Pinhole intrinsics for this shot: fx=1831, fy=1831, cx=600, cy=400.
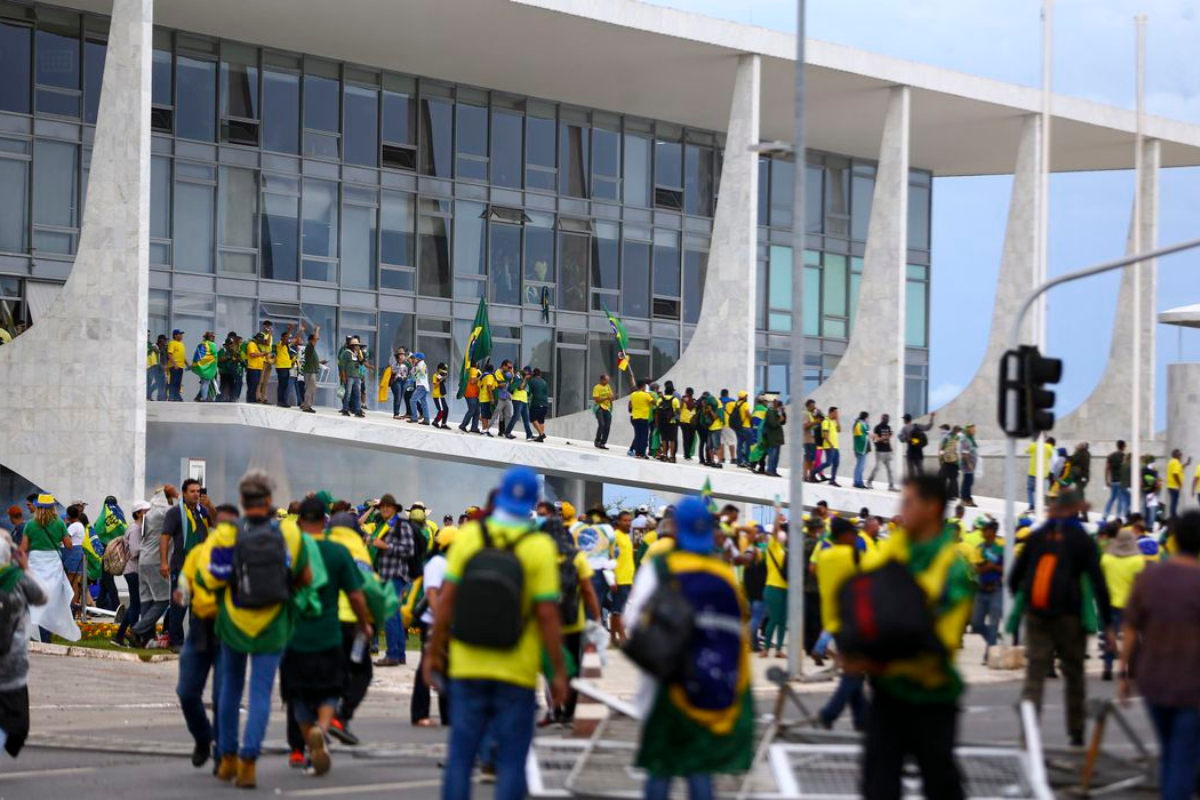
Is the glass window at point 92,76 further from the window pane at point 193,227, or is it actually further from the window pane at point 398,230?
the window pane at point 398,230

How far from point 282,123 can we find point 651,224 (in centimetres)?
1050

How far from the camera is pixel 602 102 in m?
44.2

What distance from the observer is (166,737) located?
13398 mm

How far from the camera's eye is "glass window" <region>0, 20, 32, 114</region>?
Answer: 3534cm

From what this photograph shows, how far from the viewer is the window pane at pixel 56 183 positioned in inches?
1415

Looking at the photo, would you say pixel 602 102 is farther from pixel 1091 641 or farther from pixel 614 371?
pixel 1091 641

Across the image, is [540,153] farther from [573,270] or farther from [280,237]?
[280,237]

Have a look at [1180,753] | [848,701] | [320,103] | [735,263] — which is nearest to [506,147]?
[320,103]

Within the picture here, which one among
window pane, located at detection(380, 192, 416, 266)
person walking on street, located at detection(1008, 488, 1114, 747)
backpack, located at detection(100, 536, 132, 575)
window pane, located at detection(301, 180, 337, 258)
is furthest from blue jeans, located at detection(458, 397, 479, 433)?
person walking on street, located at detection(1008, 488, 1114, 747)

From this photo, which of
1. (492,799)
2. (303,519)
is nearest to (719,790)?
(492,799)

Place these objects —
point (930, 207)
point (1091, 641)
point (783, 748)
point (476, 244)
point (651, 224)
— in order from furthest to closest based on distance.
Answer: point (930, 207), point (651, 224), point (476, 244), point (1091, 641), point (783, 748)

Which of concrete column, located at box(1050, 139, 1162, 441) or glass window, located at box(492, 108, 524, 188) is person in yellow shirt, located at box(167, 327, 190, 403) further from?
concrete column, located at box(1050, 139, 1162, 441)

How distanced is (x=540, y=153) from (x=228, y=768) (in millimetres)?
34562

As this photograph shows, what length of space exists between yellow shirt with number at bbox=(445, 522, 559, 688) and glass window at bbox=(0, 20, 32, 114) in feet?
99.8
